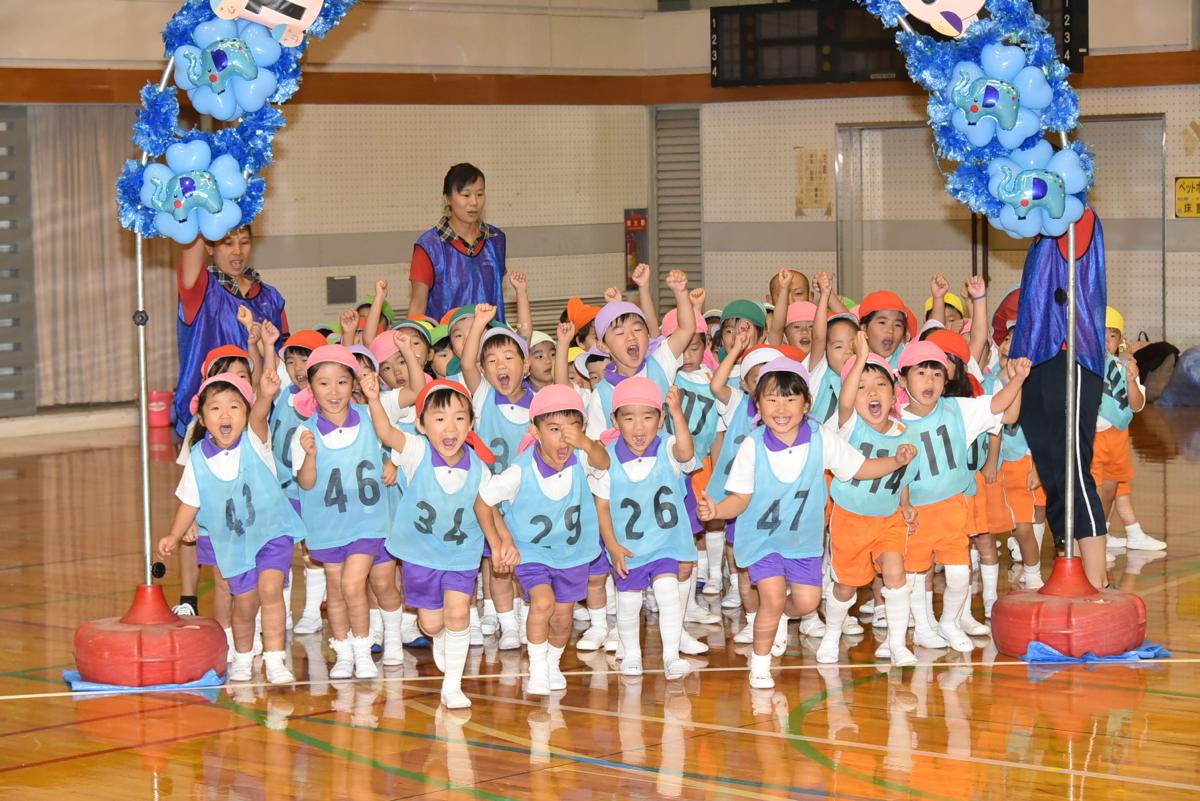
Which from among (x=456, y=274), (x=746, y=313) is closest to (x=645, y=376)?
(x=746, y=313)

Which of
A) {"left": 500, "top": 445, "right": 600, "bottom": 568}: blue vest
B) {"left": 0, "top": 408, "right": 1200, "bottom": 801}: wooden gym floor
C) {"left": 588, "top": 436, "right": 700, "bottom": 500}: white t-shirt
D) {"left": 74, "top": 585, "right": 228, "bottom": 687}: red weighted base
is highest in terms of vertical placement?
{"left": 588, "top": 436, "right": 700, "bottom": 500}: white t-shirt

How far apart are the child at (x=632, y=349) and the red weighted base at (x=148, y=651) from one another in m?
1.98

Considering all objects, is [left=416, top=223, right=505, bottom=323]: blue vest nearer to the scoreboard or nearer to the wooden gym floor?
the wooden gym floor

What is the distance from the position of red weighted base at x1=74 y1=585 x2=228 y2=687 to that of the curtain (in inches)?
315

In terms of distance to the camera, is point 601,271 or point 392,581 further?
point 601,271

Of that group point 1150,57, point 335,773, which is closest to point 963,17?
point 335,773

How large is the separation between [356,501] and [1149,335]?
415 inches

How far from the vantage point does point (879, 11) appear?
24.7 feet

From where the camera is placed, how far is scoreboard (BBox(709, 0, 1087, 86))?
15883 mm

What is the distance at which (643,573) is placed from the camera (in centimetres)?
728

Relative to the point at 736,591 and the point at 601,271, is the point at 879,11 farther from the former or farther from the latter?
the point at 601,271

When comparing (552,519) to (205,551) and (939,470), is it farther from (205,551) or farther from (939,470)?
(939,470)

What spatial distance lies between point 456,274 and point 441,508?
2.65m

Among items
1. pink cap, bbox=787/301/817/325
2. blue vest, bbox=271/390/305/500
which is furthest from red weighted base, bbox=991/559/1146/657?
blue vest, bbox=271/390/305/500
